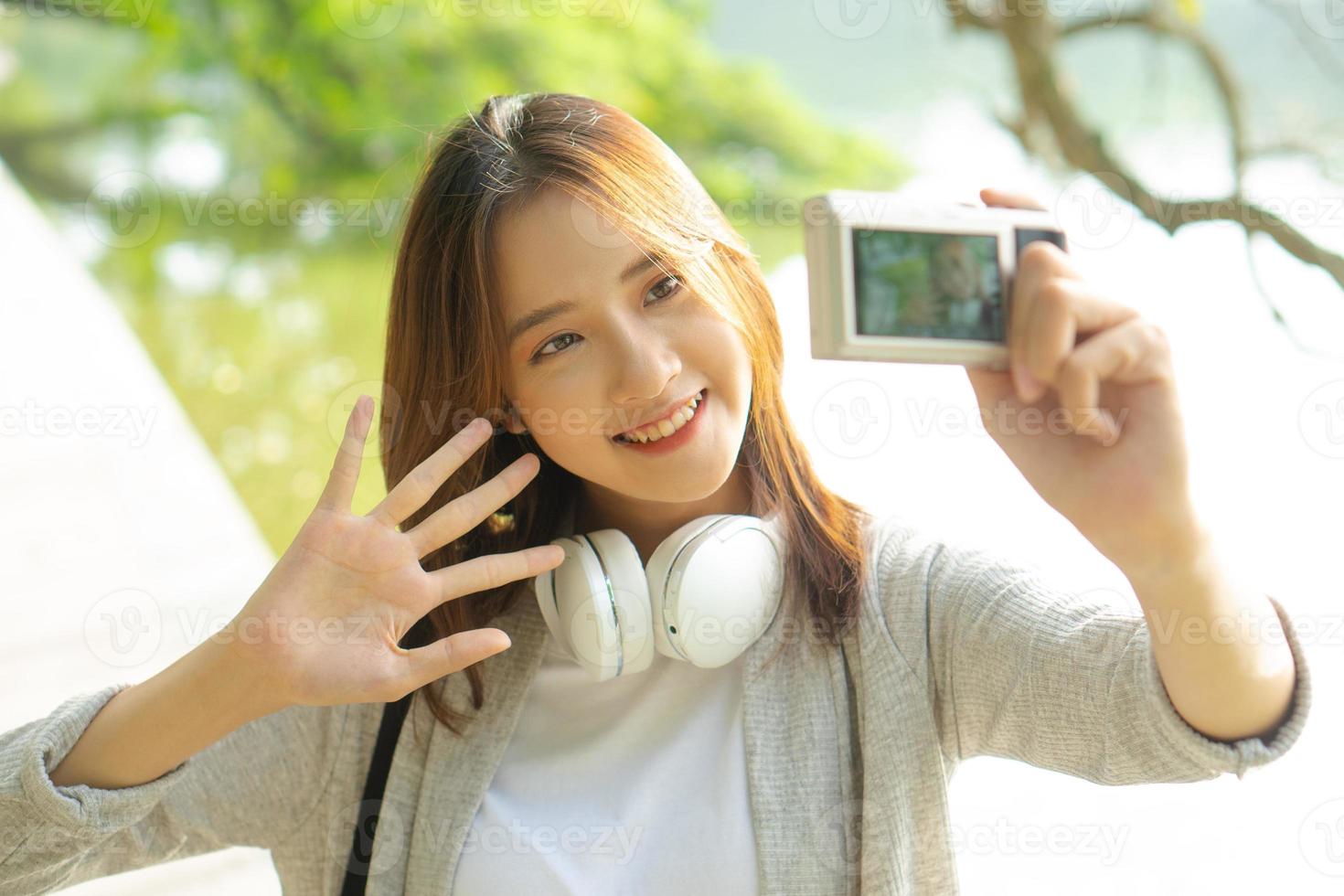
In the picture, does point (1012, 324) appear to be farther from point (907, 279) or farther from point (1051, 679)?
point (1051, 679)

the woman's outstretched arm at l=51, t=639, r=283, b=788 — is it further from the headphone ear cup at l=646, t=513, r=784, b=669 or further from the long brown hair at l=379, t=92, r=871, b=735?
the headphone ear cup at l=646, t=513, r=784, b=669

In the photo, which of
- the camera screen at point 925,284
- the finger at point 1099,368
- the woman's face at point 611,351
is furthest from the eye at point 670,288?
the finger at point 1099,368

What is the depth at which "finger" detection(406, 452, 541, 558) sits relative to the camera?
1.13 m

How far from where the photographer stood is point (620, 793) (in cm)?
123

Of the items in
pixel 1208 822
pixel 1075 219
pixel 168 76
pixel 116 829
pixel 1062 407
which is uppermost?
pixel 168 76

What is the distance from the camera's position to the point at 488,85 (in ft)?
19.4

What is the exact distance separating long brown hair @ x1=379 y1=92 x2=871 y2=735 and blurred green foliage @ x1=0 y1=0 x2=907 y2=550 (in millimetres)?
3780

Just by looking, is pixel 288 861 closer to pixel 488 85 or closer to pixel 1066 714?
pixel 1066 714

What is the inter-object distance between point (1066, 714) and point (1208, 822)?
93 centimetres

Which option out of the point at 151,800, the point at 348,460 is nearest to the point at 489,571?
the point at 348,460

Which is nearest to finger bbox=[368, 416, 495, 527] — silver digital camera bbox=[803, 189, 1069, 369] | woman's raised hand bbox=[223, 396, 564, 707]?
woman's raised hand bbox=[223, 396, 564, 707]

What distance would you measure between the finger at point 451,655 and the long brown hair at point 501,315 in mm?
217

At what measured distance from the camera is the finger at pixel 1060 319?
0.83m

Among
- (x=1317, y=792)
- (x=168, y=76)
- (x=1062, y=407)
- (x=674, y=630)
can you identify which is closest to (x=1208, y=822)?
(x=1317, y=792)
